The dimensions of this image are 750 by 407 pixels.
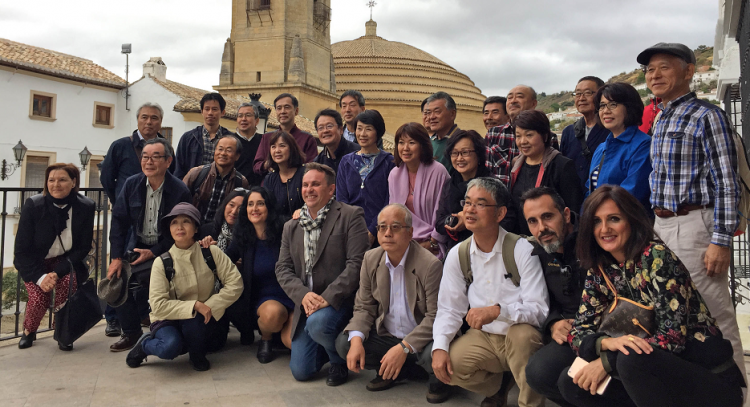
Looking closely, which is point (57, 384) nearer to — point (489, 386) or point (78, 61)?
point (489, 386)

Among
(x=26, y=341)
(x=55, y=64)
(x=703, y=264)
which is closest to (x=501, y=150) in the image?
(x=703, y=264)

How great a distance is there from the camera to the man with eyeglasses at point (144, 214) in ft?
15.4

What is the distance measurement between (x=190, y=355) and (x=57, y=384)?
88 centimetres

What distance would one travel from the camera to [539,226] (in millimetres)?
3328

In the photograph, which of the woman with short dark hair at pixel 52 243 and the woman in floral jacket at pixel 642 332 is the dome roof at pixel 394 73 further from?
the woman in floral jacket at pixel 642 332

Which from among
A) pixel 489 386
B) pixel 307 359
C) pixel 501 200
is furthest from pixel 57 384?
pixel 501 200

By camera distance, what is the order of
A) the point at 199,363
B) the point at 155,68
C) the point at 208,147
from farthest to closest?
the point at 155,68 < the point at 208,147 < the point at 199,363

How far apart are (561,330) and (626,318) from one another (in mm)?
451

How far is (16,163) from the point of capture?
2308cm

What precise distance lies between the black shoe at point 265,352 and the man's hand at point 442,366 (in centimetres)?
160

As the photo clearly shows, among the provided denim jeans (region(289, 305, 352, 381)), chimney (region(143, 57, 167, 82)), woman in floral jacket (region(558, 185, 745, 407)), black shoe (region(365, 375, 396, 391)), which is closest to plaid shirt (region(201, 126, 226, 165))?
denim jeans (region(289, 305, 352, 381))

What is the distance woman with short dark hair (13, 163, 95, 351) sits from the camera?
14.9 feet

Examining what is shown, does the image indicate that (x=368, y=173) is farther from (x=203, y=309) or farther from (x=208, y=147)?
(x=208, y=147)

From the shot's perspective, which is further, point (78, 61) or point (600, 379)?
point (78, 61)
